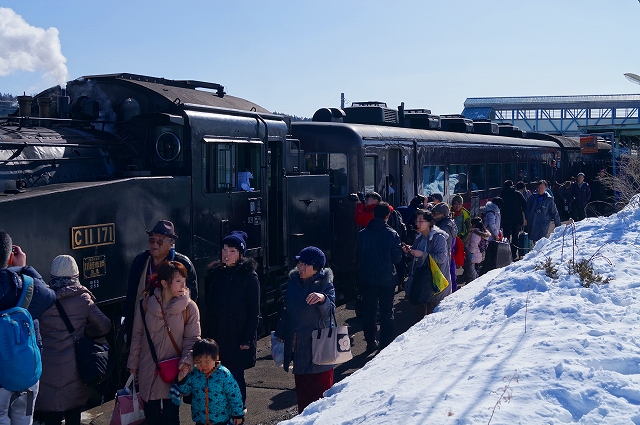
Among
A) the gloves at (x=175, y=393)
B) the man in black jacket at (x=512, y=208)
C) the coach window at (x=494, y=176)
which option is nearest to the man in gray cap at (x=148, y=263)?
the gloves at (x=175, y=393)

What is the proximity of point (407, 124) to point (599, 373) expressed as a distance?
13.4 m

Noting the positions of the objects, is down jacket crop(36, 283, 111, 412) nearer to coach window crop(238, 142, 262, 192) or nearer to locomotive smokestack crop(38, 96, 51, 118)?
locomotive smokestack crop(38, 96, 51, 118)

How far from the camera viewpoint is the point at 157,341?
5383 millimetres

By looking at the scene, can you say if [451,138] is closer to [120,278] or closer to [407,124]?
[407,124]

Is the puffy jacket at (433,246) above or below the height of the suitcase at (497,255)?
above

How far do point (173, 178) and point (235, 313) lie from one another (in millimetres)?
2007

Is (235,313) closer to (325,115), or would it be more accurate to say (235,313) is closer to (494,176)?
(325,115)

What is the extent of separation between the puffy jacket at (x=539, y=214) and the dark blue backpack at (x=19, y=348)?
10.0m

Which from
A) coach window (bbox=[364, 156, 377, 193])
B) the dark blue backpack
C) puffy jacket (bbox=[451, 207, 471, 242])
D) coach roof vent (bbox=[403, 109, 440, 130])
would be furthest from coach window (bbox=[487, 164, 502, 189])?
the dark blue backpack

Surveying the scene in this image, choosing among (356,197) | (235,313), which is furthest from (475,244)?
(235,313)

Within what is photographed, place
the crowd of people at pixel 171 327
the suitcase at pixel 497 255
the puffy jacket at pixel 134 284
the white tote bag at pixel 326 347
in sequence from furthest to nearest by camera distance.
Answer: the suitcase at pixel 497 255
the puffy jacket at pixel 134 284
the white tote bag at pixel 326 347
the crowd of people at pixel 171 327

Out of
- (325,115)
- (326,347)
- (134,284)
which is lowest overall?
(326,347)

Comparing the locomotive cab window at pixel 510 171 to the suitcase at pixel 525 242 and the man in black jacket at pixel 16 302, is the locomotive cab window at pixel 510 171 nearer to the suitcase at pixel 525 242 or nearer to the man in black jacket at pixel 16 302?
the suitcase at pixel 525 242

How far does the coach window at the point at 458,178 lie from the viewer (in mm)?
16609
